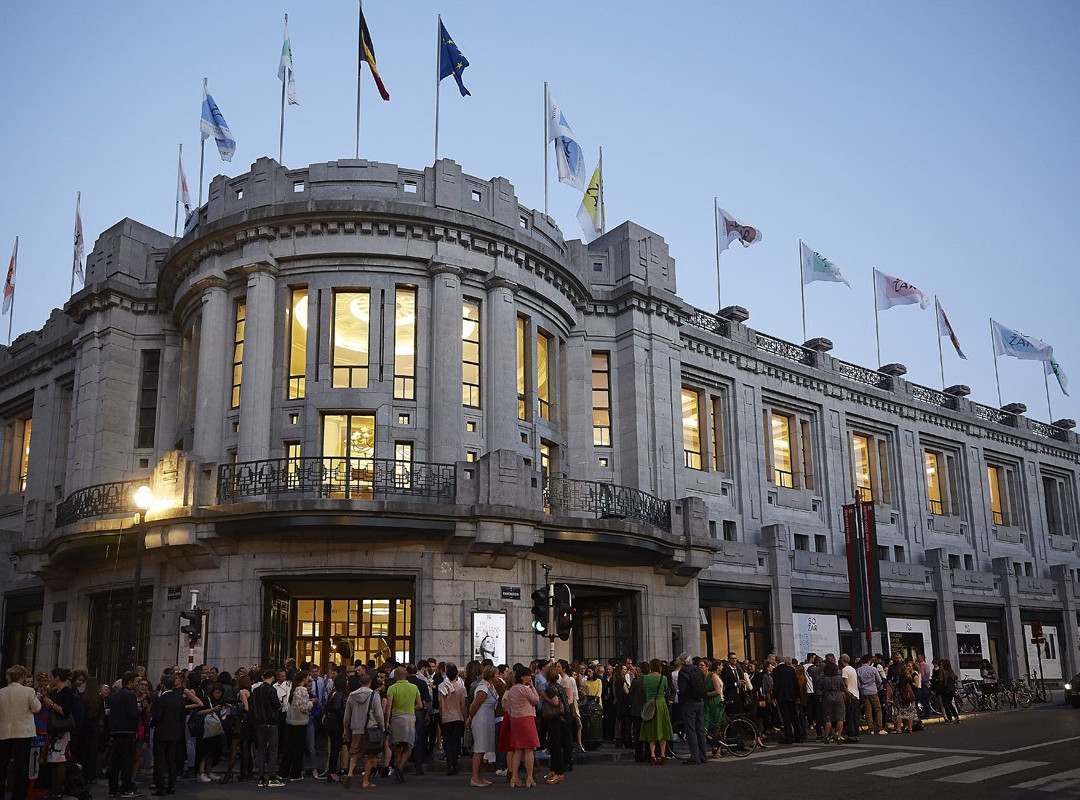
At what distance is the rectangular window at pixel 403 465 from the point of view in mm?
22672

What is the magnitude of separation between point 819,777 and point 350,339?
15.2 meters

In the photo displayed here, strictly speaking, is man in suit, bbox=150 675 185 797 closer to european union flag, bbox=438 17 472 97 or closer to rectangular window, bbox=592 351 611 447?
rectangular window, bbox=592 351 611 447

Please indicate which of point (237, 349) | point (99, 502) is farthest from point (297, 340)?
point (99, 502)

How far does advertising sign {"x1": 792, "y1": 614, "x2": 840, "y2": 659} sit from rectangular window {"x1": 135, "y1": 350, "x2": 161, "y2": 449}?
802 inches

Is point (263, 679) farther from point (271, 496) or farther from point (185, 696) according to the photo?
point (271, 496)

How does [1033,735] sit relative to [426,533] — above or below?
below

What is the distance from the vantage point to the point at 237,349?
2536 centimetres

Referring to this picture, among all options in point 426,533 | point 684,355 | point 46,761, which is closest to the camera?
point 46,761

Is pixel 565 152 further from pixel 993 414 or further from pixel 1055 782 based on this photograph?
pixel 993 414

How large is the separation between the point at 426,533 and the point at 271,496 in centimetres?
363

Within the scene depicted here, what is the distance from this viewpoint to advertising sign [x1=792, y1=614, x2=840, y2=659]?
3209 cm

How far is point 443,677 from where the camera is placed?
18.2 m

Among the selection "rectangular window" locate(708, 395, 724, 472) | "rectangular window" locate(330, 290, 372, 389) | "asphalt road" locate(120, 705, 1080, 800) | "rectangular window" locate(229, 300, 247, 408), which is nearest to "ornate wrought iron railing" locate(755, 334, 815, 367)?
"rectangular window" locate(708, 395, 724, 472)

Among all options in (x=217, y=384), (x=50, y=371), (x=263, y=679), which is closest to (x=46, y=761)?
(x=263, y=679)
